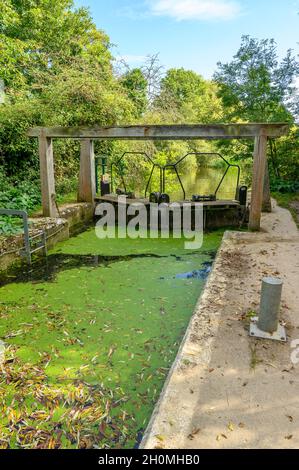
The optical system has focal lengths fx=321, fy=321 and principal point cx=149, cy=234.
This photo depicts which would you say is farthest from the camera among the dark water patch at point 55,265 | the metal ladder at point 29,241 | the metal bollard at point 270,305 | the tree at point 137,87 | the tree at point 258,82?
the tree at point 137,87

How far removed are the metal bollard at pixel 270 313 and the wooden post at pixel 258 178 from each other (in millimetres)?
3373

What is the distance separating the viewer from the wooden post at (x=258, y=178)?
5.52m

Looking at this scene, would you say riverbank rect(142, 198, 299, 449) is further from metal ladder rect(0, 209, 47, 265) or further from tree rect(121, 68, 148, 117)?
tree rect(121, 68, 148, 117)

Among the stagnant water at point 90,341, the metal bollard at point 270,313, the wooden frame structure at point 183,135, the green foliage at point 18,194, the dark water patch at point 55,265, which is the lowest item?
the stagnant water at point 90,341

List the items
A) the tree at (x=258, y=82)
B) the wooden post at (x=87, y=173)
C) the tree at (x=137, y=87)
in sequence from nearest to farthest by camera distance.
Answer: the wooden post at (x=87, y=173) → the tree at (x=258, y=82) → the tree at (x=137, y=87)

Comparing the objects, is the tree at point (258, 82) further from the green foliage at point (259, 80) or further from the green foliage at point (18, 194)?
the green foliage at point (18, 194)

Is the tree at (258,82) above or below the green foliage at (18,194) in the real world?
above

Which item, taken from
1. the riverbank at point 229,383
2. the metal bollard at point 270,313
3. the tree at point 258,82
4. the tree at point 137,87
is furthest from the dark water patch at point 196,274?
the tree at point 137,87

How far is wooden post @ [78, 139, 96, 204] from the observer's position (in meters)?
7.45

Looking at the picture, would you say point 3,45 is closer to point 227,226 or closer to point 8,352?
point 227,226

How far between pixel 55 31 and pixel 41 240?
46.6 feet

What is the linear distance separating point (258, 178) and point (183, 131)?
157cm

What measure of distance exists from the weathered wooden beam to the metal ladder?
2.30 metres
